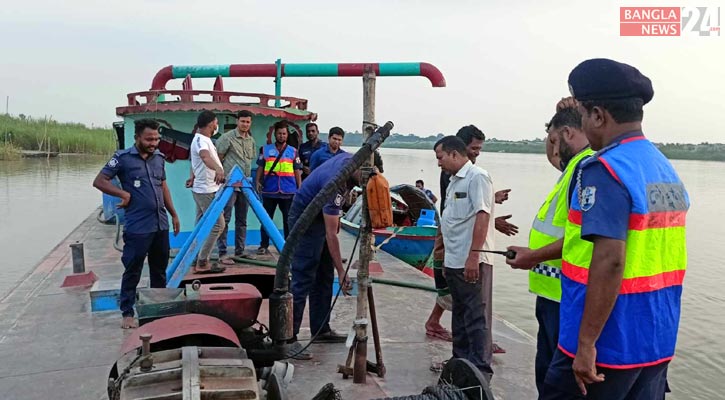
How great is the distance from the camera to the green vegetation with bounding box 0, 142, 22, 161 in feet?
109

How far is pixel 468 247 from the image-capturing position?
4.08 meters

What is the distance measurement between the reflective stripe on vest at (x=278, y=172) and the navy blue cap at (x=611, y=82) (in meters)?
5.59

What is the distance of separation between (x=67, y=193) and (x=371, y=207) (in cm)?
2105

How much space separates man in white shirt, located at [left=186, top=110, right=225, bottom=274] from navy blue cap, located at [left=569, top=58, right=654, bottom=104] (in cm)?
424

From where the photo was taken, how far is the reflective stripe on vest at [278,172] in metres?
7.39

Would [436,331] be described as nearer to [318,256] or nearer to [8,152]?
[318,256]

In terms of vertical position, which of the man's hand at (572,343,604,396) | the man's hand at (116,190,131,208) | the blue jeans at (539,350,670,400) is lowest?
the blue jeans at (539,350,670,400)

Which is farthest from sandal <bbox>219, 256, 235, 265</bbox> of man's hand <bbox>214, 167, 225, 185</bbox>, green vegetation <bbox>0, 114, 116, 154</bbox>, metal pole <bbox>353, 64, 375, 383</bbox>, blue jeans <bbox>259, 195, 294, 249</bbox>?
green vegetation <bbox>0, 114, 116, 154</bbox>

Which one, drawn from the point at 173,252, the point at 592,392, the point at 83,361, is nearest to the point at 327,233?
the point at 83,361

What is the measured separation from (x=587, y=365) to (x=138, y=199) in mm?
4111

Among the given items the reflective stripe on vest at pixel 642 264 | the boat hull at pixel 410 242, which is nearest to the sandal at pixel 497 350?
the reflective stripe on vest at pixel 642 264

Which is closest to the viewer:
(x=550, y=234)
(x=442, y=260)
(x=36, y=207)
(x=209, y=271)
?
(x=550, y=234)

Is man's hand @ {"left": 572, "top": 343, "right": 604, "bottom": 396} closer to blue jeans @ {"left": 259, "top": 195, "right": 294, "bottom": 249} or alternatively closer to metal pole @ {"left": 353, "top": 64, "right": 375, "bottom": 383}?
metal pole @ {"left": 353, "top": 64, "right": 375, "bottom": 383}

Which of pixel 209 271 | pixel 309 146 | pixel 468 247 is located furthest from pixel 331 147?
pixel 468 247
